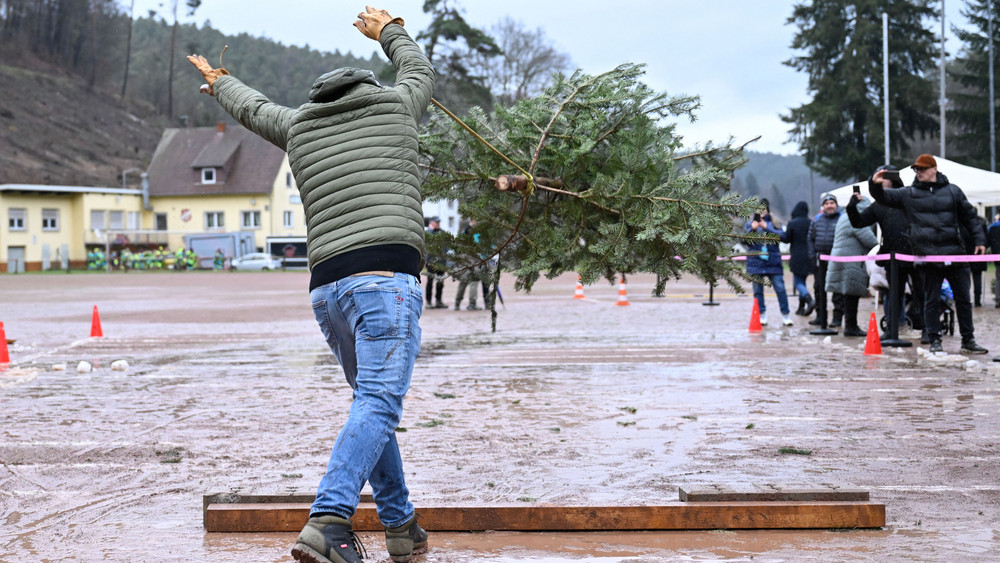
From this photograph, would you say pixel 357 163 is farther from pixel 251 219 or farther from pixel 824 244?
pixel 251 219

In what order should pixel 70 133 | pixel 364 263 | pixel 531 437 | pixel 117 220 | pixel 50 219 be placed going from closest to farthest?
pixel 364 263, pixel 531 437, pixel 50 219, pixel 117 220, pixel 70 133

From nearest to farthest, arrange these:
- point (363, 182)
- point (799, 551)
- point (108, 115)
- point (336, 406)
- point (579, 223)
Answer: point (363, 182)
point (799, 551)
point (579, 223)
point (336, 406)
point (108, 115)

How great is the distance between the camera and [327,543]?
3688 millimetres

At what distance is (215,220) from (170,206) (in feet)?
10.8

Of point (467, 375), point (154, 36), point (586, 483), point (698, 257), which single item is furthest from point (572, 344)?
point (154, 36)

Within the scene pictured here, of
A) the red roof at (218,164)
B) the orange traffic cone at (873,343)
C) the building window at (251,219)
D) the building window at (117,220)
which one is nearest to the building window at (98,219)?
the building window at (117,220)

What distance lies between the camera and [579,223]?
689 cm

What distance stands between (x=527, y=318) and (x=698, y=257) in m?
12.2

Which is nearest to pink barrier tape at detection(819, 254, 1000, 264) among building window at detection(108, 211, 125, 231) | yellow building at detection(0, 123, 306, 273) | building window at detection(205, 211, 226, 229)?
yellow building at detection(0, 123, 306, 273)

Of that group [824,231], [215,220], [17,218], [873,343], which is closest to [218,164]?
[215,220]

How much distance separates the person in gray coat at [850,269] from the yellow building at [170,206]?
175 feet

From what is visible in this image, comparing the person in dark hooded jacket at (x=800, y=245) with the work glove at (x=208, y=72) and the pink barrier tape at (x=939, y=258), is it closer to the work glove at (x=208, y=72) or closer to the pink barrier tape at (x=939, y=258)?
the pink barrier tape at (x=939, y=258)

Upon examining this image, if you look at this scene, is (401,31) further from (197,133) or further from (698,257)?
(197,133)

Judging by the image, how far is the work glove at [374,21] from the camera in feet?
14.9
